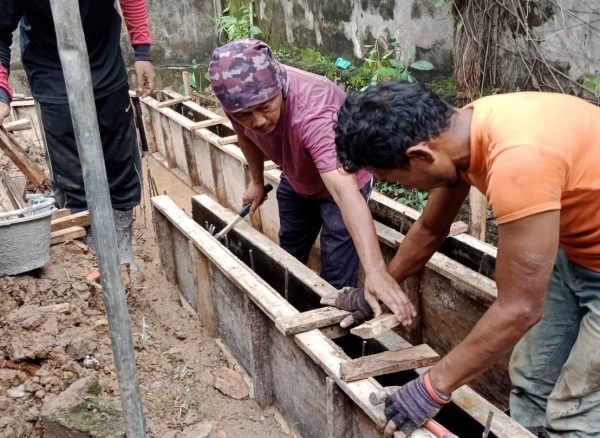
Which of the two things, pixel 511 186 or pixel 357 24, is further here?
pixel 357 24

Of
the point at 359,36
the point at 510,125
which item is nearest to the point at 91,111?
the point at 510,125

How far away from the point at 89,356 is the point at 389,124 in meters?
2.25

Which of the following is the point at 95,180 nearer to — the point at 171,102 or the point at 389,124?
the point at 389,124

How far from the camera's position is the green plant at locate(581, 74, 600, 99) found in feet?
15.8

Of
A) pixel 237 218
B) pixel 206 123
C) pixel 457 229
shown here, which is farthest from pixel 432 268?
pixel 206 123

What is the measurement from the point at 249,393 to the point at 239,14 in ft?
27.0

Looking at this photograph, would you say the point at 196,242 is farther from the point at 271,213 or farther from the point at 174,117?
the point at 174,117

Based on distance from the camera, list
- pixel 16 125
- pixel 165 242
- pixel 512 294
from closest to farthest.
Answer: pixel 512 294 → pixel 165 242 → pixel 16 125

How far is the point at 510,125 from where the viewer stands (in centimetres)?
181

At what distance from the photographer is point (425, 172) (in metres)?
1.94

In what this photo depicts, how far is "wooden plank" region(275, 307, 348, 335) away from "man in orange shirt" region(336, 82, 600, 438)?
0.67 meters

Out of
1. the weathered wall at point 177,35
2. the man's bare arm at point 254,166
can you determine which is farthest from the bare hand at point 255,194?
the weathered wall at point 177,35

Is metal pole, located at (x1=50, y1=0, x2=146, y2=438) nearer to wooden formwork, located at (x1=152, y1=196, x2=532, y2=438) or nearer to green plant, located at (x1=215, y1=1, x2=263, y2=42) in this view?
wooden formwork, located at (x1=152, y1=196, x2=532, y2=438)

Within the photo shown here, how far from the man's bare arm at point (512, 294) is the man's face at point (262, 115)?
4.72 ft
